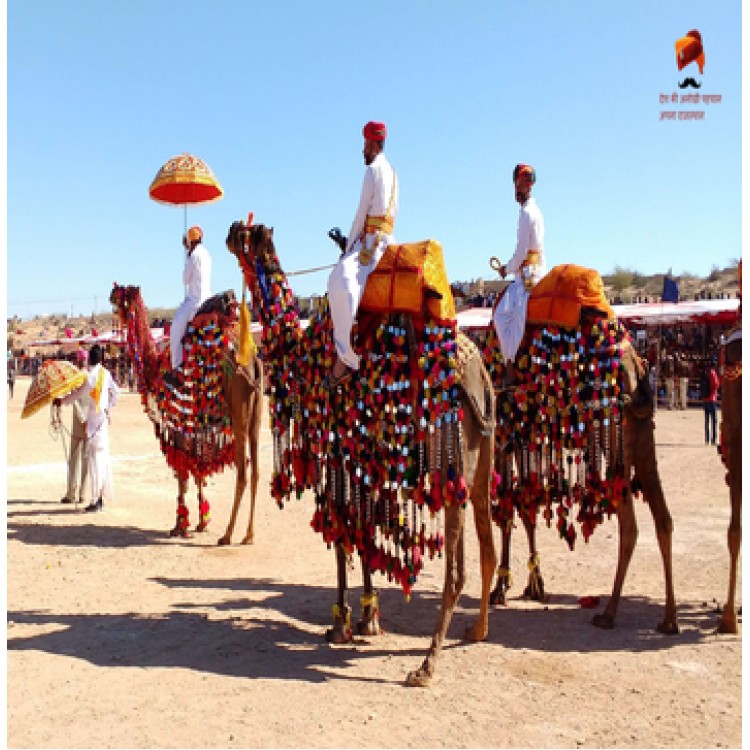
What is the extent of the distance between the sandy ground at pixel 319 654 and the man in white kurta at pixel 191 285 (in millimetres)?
2365

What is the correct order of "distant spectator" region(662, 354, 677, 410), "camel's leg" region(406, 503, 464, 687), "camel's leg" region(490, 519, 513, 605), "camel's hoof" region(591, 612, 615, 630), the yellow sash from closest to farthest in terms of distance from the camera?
1. "camel's leg" region(406, 503, 464, 687)
2. the yellow sash
3. "camel's hoof" region(591, 612, 615, 630)
4. "camel's leg" region(490, 519, 513, 605)
5. "distant spectator" region(662, 354, 677, 410)

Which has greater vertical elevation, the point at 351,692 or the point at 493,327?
the point at 493,327

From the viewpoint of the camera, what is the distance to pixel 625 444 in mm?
6133

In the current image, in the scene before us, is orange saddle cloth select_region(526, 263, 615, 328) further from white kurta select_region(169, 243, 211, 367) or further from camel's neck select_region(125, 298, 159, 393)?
camel's neck select_region(125, 298, 159, 393)

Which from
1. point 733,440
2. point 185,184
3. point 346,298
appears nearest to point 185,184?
point 185,184

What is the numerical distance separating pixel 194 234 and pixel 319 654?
19.0ft

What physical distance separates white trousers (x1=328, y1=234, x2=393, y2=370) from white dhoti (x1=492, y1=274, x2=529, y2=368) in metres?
1.53

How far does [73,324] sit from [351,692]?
3299 inches

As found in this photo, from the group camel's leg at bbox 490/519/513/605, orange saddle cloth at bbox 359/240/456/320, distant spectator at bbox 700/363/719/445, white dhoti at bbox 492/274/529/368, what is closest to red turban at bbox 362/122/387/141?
orange saddle cloth at bbox 359/240/456/320

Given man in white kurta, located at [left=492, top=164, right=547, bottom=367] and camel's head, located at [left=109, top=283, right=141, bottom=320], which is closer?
man in white kurta, located at [left=492, top=164, right=547, bottom=367]

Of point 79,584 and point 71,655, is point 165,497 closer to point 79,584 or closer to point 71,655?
point 79,584

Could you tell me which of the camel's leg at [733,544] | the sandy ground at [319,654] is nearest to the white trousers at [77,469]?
the sandy ground at [319,654]

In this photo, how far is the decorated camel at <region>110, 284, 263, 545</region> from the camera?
900 cm

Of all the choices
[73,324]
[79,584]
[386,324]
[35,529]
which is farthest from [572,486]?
[73,324]
